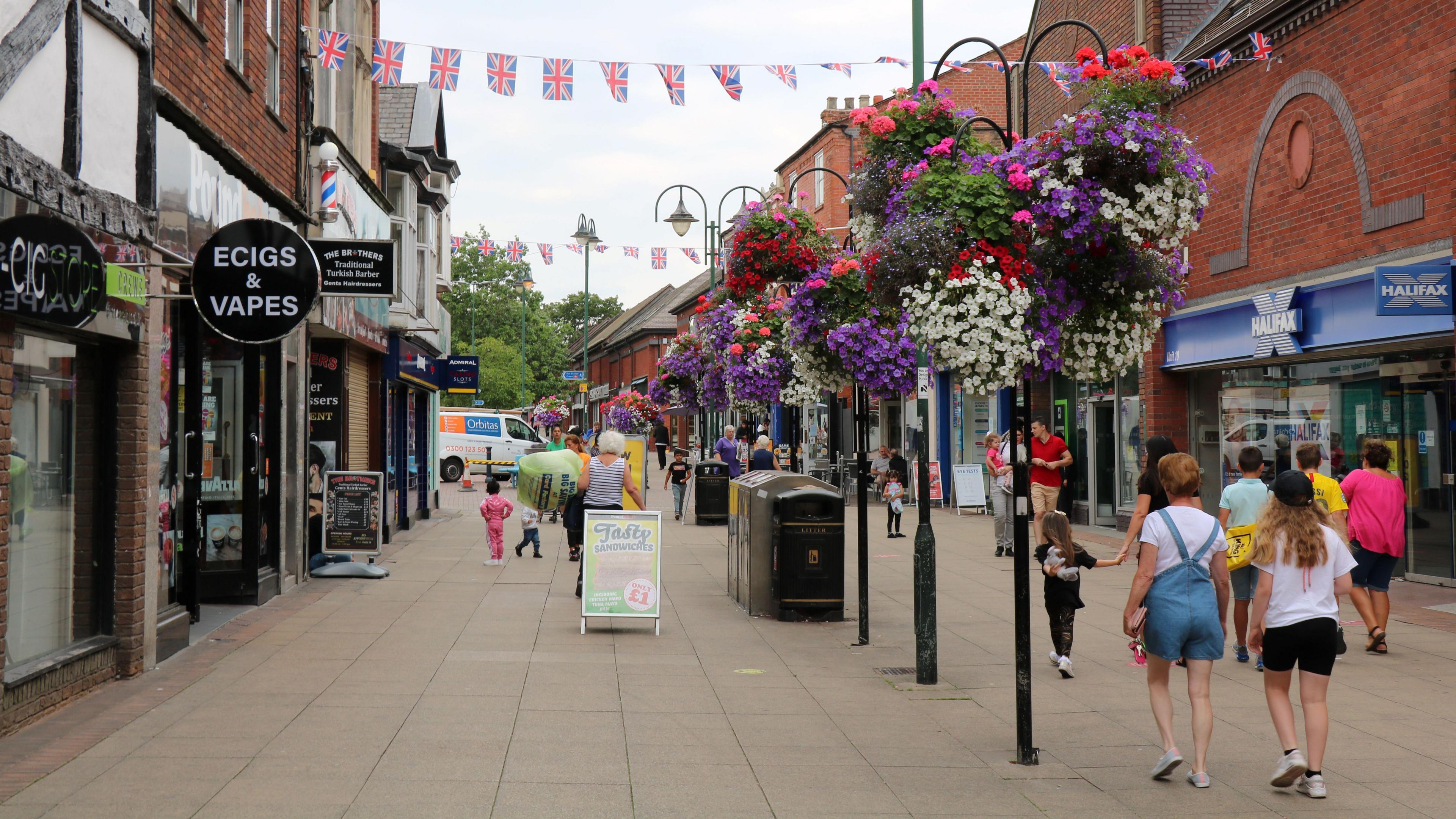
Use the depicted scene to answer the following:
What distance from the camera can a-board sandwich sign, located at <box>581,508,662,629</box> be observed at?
10.5 metres

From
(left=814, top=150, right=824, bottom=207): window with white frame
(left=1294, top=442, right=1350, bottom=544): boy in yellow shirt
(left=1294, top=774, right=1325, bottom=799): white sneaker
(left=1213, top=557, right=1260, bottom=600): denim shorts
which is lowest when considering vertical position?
(left=1294, top=774, right=1325, bottom=799): white sneaker

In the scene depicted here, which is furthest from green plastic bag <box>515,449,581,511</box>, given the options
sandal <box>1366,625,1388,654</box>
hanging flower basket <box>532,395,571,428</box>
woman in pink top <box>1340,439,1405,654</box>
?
hanging flower basket <box>532,395,571,428</box>

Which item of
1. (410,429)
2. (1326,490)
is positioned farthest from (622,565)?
(410,429)

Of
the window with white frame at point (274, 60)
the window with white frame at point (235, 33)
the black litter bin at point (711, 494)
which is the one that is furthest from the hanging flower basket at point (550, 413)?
the window with white frame at point (235, 33)

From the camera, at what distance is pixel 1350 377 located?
14367mm

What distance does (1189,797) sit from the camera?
18.9 feet

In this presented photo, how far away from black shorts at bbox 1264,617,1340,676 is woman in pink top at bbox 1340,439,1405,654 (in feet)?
13.1

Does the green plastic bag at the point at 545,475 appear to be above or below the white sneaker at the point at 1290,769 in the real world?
above

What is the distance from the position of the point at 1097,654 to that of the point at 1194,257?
32.4 ft

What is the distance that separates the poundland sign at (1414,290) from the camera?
11758mm

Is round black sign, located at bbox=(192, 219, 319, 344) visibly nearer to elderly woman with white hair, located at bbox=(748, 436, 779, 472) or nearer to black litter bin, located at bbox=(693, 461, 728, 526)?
elderly woman with white hair, located at bbox=(748, 436, 779, 472)

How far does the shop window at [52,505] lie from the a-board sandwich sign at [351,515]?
21.5ft

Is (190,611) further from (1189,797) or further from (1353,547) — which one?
(1353,547)

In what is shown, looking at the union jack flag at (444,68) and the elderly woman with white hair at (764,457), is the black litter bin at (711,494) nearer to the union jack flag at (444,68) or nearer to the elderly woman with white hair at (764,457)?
the elderly woman with white hair at (764,457)
